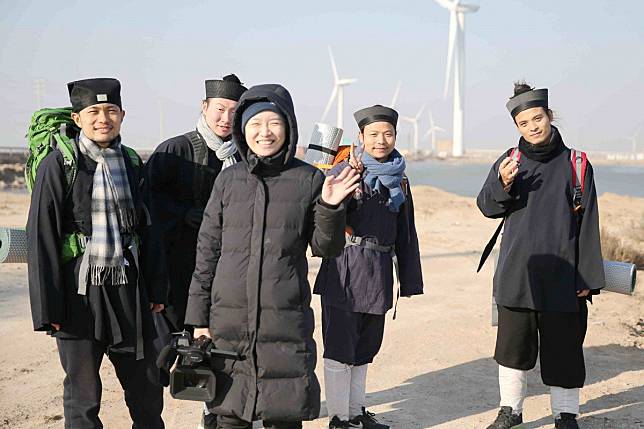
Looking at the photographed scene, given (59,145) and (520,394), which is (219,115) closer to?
(59,145)

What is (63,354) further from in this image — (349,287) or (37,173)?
(349,287)

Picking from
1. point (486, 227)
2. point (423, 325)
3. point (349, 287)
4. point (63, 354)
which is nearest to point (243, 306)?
point (63, 354)

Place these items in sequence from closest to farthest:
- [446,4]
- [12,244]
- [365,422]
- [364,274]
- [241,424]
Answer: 1. [241,424]
2. [12,244]
3. [364,274]
4. [365,422]
5. [446,4]

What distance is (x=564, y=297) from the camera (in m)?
3.92

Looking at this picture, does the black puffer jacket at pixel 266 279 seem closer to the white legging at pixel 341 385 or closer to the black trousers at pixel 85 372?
the black trousers at pixel 85 372

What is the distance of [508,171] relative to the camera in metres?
3.84

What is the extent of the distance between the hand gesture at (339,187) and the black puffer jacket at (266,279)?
40 mm

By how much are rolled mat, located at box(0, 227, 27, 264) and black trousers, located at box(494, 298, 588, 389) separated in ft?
8.43

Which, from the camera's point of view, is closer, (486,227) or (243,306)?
(243,306)

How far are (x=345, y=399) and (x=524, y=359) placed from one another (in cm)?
102

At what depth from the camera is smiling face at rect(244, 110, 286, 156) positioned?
9.20 ft

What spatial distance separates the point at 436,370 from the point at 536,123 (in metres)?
2.20

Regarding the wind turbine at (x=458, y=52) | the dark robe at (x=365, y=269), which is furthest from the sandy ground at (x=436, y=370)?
the wind turbine at (x=458, y=52)

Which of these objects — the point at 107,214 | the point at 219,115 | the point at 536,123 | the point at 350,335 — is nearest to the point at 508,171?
the point at 536,123
